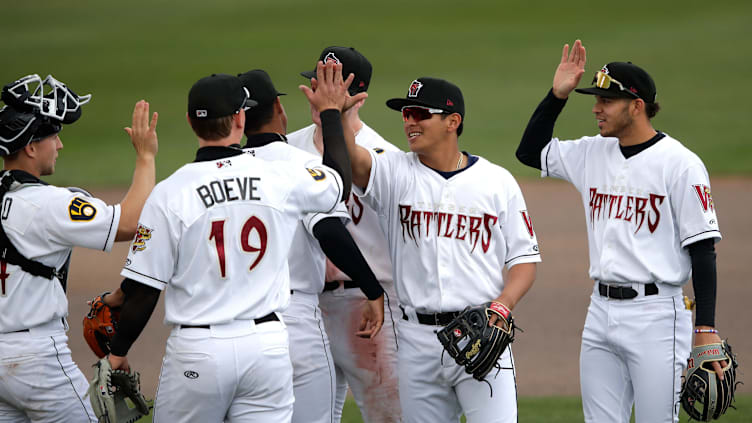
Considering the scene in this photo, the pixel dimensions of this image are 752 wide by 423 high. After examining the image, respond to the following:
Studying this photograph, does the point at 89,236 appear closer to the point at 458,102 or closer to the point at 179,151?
the point at 458,102

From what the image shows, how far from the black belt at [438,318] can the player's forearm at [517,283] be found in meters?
0.20

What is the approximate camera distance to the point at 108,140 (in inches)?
818

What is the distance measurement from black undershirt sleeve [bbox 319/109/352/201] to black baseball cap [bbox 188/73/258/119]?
0.45 meters

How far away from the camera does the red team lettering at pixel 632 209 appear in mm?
4258

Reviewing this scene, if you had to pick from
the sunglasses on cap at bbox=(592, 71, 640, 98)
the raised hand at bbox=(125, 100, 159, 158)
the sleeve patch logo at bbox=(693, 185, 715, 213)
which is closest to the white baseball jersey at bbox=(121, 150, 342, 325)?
the raised hand at bbox=(125, 100, 159, 158)

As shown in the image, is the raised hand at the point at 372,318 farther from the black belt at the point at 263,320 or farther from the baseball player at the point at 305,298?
the black belt at the point at 263,320

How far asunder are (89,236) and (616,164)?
2.47 meters

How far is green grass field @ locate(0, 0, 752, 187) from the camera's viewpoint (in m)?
19.8

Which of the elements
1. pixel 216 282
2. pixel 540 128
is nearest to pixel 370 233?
pixel 540 128

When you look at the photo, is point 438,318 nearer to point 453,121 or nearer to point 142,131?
point 453,121

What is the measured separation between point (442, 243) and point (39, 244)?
1650 mm

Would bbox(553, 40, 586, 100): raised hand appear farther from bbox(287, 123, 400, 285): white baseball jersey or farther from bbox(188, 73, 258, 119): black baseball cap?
bbox(188, 73, 258, 119): black baseball cap

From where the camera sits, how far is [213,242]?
3.26 m

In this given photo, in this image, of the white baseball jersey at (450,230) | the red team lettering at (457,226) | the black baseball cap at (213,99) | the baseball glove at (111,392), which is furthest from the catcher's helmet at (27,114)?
the red team lettering at (457,226)
